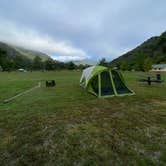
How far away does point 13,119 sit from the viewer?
A: 4602mm

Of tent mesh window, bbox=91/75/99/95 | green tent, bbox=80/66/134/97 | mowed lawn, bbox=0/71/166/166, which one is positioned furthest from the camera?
tent mesh window, bbox=91/75/99/95

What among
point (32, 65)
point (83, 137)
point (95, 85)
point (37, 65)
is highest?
point (32, 65)

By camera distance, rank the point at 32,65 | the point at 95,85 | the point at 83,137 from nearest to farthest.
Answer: the point at 83,137
the point at 95,85
the point at 32,65

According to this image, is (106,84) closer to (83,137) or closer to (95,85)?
(95,85)

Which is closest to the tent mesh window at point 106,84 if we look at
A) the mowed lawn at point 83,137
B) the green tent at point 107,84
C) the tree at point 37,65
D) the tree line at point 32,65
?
the green tent at point 107,84

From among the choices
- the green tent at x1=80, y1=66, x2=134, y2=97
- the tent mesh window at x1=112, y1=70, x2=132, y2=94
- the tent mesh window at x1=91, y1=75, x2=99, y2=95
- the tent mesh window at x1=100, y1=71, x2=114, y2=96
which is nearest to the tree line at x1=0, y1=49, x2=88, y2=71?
the tent mesh window at x1=91, y1=75, x2=99, y2=95

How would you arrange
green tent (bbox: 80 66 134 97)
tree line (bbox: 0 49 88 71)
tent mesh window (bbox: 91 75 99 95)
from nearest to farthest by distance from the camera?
1. green tent (bbox: 80 66 134 97)
2. tent mesh window (bbox: 91 75 99 95)
3. tree line (bbox: 0 49 88 71)

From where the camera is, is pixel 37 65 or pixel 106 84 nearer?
pixel 106 84

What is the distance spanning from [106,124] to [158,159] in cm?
169

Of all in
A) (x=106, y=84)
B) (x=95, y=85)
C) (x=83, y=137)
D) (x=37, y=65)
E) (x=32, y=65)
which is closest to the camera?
(x=83, y=137)

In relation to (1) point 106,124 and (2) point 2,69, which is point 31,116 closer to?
(1) point 106,124

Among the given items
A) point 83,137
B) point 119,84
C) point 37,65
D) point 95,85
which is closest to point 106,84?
point 95,85

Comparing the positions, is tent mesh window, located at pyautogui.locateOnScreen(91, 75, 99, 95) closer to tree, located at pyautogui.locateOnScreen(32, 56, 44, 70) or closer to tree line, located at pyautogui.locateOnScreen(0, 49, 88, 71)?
tree line, located at pyautogui.locateOnScreen(0, 49, 88, 71)

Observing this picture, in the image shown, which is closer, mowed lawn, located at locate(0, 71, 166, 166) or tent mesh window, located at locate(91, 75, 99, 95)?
mowed lawn, located at locate(0, 71, 166, 166)
